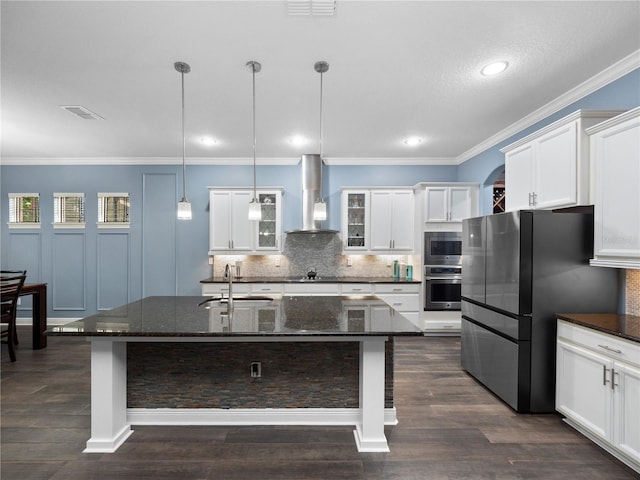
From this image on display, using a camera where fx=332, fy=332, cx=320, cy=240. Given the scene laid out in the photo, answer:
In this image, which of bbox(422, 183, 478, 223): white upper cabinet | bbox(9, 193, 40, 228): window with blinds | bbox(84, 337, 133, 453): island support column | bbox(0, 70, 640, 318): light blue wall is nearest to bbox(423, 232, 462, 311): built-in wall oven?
bbox(422, 183, 478, 223): white upper cabinet

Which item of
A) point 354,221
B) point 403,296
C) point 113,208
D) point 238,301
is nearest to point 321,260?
point 354,221

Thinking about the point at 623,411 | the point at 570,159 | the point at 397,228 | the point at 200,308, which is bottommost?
the point at 623,411

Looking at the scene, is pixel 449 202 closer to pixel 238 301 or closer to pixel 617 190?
pixel 617 190

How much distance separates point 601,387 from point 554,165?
5.48 feet

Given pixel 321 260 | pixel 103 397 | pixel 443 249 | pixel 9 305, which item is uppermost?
pixel 443 249

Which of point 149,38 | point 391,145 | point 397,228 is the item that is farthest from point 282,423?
point 391,145

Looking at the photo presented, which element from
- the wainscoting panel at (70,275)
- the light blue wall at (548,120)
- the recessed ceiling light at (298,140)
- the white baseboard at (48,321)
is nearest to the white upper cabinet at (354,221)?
the recessed ceiling light at (298,140)

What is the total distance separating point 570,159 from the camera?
8.43 feet

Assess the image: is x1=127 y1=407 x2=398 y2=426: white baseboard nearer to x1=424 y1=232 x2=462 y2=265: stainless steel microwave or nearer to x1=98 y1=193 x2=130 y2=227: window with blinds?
x1=424 y1=232 x2=462 y2=265: stainless steel microwave

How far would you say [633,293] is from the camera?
2.57 metres

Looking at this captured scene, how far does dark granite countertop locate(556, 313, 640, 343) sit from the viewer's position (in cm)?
208

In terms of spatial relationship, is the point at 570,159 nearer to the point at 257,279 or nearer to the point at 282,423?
the point at 282,423

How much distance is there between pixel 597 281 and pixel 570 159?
101 cm

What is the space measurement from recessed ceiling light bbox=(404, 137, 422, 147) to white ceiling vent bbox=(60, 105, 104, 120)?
3761 mm
